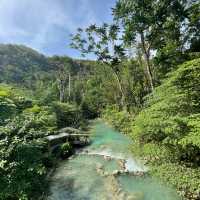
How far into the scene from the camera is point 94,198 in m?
7.59

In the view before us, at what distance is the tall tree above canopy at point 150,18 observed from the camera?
56.6ft

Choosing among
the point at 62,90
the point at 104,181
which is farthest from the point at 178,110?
the point at 62,90

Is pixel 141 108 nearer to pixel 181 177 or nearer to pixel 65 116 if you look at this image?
pixel 65 116

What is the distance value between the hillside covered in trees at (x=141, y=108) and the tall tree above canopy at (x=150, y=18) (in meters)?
0.07

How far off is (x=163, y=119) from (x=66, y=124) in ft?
61.1

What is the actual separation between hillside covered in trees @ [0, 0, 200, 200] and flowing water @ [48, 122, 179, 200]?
49 cm

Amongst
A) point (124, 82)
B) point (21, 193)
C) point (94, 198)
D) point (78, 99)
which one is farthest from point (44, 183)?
point (78, 99)

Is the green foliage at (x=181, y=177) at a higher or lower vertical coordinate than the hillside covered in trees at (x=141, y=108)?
lower

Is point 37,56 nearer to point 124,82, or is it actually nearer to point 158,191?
point 124,82

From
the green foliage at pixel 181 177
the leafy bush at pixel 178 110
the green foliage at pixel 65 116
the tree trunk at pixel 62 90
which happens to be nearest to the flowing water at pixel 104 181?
the green foliage at pixel 181 177

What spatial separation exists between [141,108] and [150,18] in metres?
9.30

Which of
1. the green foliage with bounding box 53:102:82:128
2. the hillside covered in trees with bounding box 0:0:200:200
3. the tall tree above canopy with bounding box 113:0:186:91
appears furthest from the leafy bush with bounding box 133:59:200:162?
the green foliage with bounding box 53:102:82:128

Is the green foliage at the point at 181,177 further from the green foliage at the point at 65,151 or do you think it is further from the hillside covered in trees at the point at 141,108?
the green foliage at the point at 65,151

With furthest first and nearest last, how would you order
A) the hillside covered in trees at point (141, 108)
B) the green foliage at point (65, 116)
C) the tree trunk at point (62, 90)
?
the tree trunk at point (62, 90)
the green foliage at point (65, 116)
the hillside covered in trees at point (141, 108)
